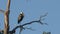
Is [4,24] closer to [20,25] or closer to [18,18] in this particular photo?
[20,25]

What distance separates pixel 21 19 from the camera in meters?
24.1

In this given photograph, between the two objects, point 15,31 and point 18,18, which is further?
point 18,18

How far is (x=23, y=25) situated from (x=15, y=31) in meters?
0.79

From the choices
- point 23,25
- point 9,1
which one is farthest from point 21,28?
point 9,1

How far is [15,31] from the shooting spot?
68.9 feet

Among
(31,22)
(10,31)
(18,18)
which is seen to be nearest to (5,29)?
(10,31)

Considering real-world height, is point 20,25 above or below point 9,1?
below

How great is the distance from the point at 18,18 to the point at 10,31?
3095 mm

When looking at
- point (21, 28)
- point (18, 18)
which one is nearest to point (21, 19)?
point (18, 18)

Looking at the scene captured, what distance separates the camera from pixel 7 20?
2119 cm

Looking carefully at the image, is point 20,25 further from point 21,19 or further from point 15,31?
point 21,19

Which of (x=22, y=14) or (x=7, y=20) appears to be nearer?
(x=7, y=20)

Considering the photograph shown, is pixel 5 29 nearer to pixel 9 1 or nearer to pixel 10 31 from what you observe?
pixel 10 31

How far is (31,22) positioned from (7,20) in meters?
1.54
